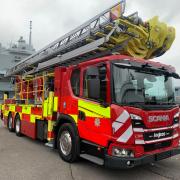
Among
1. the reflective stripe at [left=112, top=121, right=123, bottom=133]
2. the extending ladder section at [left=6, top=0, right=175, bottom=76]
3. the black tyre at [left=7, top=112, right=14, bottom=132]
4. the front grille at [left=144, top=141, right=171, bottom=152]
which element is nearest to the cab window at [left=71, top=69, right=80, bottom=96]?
the extending ladder section at [left=6, top=0, right=175, bottom=76]

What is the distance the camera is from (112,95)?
4.99 m

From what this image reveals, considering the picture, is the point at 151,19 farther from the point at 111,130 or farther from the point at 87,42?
the point at 111,130

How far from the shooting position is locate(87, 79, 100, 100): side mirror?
5156 mm

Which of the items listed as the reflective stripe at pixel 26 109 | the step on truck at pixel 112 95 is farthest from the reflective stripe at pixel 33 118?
the reflective stripe at pixel 26 109

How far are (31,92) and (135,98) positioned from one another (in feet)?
16.9

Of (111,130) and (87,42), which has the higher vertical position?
(87,42)

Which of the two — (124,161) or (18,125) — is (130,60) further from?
(18,125)

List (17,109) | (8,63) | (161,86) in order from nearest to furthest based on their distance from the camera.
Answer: (161,86) → (17,109) → (8,63)

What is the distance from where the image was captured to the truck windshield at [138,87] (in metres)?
5.03

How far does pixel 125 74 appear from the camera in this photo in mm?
5160

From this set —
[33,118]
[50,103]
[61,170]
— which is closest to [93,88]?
[61,170]

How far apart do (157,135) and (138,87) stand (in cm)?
105

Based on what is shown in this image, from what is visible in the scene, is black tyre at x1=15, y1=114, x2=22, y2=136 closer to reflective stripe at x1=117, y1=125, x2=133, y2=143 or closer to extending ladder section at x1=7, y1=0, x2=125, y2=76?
extending ladder section at x1=7, y1=0, x2=125, y2=76

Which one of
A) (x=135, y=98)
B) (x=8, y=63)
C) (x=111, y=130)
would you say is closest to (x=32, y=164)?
(x=111, y=130)
